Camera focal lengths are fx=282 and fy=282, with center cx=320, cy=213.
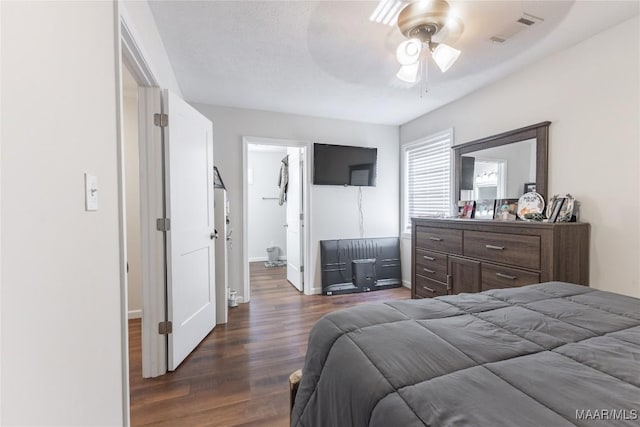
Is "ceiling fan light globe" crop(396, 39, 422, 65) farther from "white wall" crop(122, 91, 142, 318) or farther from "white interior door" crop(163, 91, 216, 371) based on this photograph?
"white wall" crop(122, 91, 142, 318)

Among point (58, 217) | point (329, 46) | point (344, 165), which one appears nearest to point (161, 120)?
point (329, 46)

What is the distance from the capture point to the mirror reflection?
8.27 ft

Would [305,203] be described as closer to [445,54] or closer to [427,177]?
[427,177]

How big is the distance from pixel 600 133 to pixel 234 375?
3135 mm

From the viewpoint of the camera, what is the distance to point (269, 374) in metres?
2.01

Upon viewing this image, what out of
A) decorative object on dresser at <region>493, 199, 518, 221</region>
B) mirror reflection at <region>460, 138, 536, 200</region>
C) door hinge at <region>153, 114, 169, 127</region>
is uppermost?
door hinge at <region>153, 114, 169, 127</region>

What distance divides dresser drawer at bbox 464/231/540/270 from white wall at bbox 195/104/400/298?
1.68m

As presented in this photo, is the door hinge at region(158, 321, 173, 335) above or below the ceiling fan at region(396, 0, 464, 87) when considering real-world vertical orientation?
below

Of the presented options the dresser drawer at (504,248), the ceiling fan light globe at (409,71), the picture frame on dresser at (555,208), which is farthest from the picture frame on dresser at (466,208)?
the ceiling fan light globe at (409,71)

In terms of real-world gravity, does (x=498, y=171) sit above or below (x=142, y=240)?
above

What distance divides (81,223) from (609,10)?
301 centimetres

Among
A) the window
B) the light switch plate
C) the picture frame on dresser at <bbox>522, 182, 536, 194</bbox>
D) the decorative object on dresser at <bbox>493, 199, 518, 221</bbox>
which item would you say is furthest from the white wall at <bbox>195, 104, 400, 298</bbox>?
the light switch plate

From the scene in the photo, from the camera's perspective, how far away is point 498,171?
277 cm

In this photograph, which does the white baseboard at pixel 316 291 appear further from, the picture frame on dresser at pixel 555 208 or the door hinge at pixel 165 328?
the picture frame on dresser at pixel 555 208
